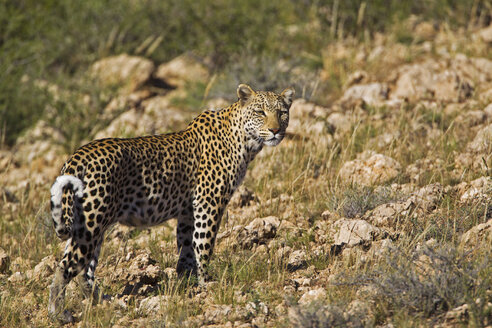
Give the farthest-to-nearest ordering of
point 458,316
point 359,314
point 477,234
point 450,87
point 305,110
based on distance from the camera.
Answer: point 450,87 → point 305,110 → point 477,234 → point 359,314 → point 458,316

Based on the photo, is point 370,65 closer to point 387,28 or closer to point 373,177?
point 387,28

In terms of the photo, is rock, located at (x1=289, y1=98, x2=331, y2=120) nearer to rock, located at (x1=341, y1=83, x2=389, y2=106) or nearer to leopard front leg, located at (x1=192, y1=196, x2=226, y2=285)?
rock, located at (x1=341, y1=83, x2=389, y2=106)

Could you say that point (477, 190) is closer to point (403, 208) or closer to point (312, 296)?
point (403, 208)

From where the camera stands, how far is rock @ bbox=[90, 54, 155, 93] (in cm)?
1439

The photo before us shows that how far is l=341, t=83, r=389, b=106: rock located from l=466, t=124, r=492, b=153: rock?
2.56 metres

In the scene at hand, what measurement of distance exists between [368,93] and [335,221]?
4583mm

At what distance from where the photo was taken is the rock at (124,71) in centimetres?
1439

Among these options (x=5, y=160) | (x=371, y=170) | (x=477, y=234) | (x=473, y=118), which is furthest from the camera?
(x=5, y=160)

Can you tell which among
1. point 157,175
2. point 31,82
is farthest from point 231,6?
point 157,175

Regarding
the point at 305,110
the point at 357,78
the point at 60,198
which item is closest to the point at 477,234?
the point at 60,198

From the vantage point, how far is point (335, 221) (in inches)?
313

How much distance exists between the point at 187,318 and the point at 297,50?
9.61 metres

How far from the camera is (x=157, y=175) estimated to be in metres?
6.71

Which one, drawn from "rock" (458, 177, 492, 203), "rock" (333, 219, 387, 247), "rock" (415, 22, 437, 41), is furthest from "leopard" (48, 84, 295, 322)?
"rock" (415, 22, 437, 41)
